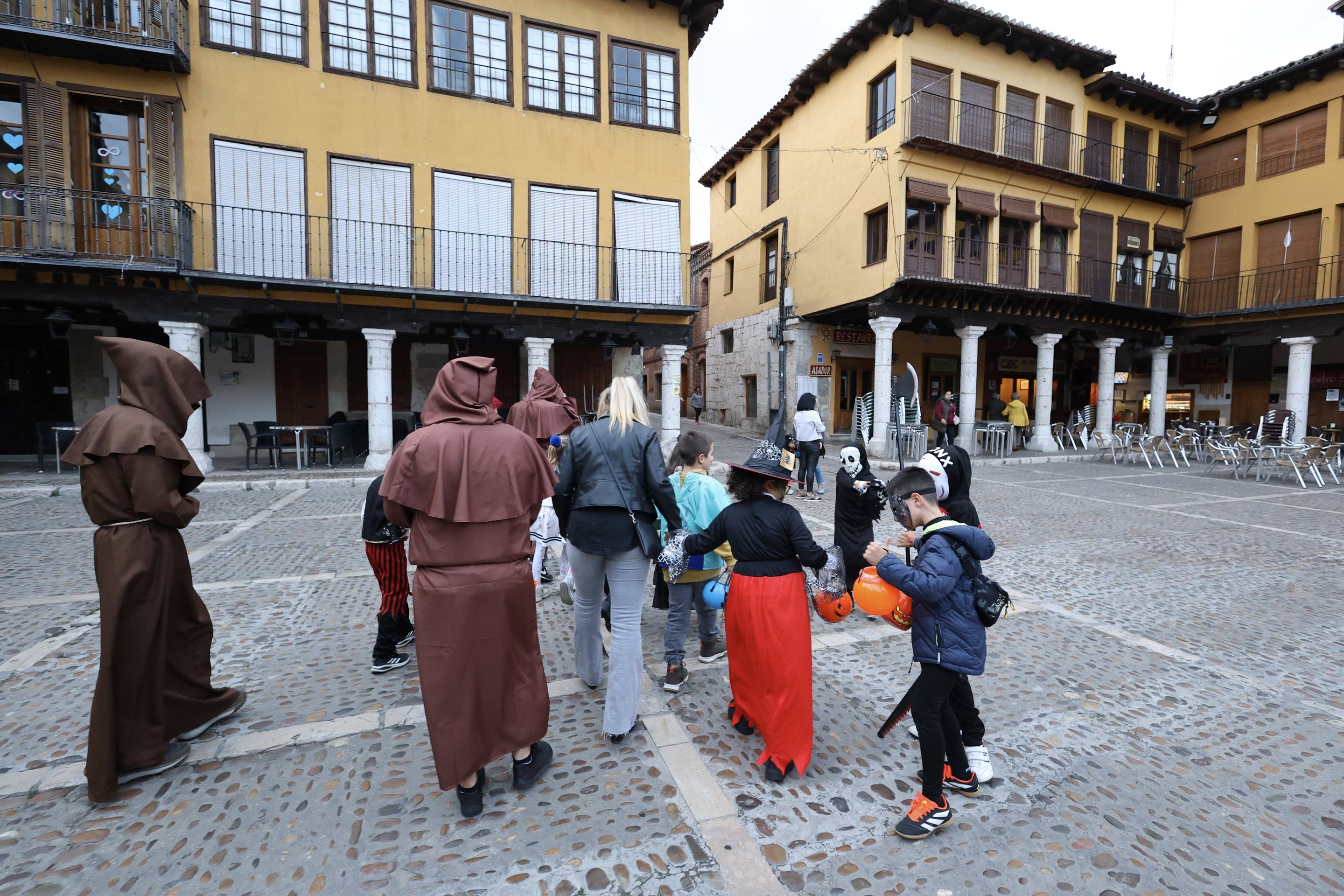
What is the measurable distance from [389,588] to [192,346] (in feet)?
37.4

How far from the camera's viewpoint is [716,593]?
338 centimetres

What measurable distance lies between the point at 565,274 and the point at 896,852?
13557 mm

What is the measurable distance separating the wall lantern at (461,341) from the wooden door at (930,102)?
12.1m

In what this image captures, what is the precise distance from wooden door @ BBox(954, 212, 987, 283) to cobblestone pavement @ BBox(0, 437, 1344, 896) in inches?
552

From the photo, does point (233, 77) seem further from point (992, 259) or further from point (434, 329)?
point (992, 259)

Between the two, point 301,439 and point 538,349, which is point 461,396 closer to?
point 538,349

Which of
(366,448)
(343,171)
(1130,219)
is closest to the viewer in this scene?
(343,171)

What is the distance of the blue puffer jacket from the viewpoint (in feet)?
7.96

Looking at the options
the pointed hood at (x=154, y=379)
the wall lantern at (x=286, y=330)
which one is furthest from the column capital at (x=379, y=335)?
the pointed hood at (x=154, y=379)

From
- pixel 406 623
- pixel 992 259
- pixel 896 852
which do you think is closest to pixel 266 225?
pixel 406 623

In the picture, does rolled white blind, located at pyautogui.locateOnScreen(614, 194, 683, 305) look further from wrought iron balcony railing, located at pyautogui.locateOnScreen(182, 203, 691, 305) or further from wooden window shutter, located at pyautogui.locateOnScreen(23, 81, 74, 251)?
wooden window shutter, located at pyautogui.locateOnScreen(23, 81, 74, 251)

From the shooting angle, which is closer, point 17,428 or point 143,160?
point 143,160

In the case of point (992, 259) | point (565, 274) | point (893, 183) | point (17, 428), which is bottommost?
point (17, 428)

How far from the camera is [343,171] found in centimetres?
1280
